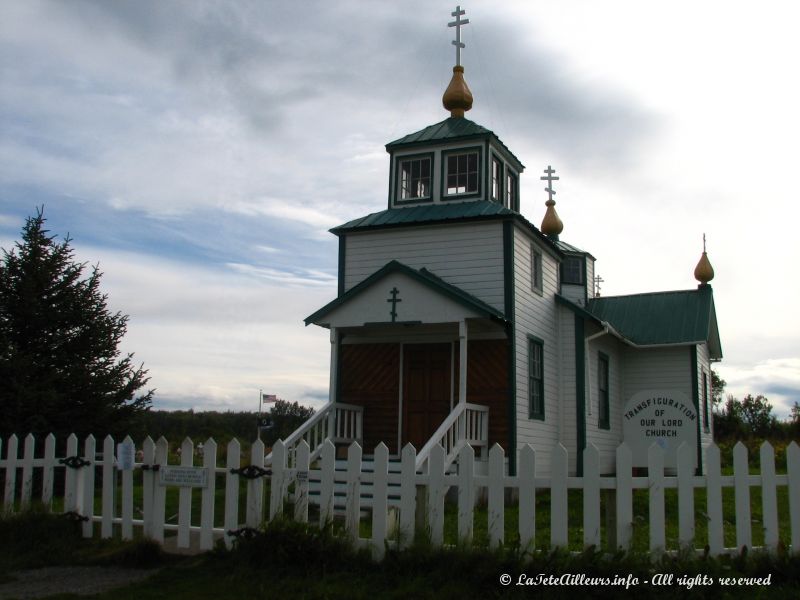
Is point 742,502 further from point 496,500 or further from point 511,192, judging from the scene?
point 511,192

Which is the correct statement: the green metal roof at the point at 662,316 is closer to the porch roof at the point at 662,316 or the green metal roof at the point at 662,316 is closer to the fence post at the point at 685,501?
the porch roof at the point at 662,316

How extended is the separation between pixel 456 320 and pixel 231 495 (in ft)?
20.4

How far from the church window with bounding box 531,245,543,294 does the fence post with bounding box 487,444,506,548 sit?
9.60 m

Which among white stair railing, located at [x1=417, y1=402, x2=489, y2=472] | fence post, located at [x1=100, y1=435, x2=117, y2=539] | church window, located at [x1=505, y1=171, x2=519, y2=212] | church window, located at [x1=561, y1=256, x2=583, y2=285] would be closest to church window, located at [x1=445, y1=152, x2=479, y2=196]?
church window, located at [x1=505, y1=171, x2=519, y2=212]

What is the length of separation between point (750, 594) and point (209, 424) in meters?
37.5

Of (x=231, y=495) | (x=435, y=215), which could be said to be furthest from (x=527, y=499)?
(x=435, y=215)

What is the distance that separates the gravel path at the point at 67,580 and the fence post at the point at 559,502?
4.19m

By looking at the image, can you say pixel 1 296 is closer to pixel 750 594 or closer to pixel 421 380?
pixel 421 380

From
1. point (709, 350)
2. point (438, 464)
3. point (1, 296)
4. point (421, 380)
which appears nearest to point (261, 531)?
point (438, 464)

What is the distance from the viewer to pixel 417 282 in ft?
49.0

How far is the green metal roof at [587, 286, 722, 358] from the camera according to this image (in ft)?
74.4

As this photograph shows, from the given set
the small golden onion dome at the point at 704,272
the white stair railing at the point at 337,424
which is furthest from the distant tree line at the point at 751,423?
the white stair railing at the point at 337,424

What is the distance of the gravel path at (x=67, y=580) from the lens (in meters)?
8.19

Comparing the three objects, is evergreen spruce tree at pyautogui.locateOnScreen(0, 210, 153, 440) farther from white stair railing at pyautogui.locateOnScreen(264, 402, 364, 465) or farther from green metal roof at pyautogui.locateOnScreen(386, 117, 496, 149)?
green metal roof at pyautogui.locateOnScreen(386, 117, 496, 149)
